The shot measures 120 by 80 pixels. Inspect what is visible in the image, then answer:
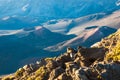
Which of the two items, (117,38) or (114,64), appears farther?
(117,38)

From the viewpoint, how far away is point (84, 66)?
28.5 metres

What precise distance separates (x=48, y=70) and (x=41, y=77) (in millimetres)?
868

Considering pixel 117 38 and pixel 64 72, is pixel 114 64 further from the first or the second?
pixel 117 38

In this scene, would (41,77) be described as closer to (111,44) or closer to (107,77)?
(111,44)

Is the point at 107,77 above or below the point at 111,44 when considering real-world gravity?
below

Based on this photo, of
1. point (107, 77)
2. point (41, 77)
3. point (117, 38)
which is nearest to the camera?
point (107, 77)

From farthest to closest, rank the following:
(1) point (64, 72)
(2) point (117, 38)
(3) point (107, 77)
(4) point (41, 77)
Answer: (2) point (117, 38) < (4) point (41, 77) < (1) point (64, 72) < (3) point (107, 77)

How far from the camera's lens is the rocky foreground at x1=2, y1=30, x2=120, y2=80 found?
80.9ft

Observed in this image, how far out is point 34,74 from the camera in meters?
33.5

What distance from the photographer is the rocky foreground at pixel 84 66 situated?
2466 centimetres

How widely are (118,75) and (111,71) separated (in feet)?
1.67

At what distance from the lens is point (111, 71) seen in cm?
2459

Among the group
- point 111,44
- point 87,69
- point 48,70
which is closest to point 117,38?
point 111,44

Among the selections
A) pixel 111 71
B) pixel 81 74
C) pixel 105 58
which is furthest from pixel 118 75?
pixel 105 58
